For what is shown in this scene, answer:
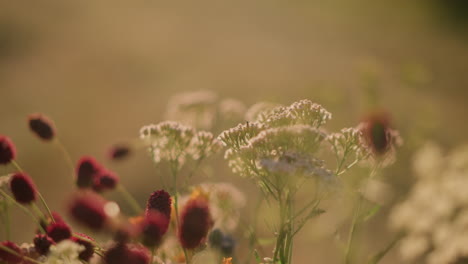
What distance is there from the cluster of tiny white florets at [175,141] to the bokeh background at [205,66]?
1.81 feet

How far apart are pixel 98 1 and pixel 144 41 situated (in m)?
0.84

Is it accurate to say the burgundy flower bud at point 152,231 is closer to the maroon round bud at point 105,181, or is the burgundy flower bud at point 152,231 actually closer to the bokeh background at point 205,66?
the maroon round bud at point 105,181

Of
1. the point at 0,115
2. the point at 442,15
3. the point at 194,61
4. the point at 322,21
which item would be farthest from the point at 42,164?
the point at 442,15

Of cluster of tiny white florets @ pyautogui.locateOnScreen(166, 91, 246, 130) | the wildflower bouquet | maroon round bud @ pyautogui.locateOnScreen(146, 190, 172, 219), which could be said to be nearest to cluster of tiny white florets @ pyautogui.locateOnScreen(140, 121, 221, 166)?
the wildflower bouquet

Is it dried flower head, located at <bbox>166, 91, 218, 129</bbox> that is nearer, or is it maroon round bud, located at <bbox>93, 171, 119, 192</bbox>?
maroon round bud, located at <bbox>93, 171, 119, 192</bbox>

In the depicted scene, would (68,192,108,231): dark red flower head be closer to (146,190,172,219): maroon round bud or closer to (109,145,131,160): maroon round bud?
(146,190,172,219): maroon round bud

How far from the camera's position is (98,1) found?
3.79 m

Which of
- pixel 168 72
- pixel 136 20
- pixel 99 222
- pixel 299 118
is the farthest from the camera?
pixel 136 20

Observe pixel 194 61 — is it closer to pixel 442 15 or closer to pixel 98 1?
pixel 98 1

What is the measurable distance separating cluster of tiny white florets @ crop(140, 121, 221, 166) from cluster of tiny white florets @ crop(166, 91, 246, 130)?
0.31 meters

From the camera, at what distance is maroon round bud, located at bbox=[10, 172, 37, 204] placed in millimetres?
433

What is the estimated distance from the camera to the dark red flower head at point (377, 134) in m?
0.43

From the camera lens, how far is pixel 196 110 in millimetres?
910

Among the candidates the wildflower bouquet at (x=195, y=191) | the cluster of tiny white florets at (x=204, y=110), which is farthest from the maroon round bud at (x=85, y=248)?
the cluster of tiny white florets at (x=204, y=110)
